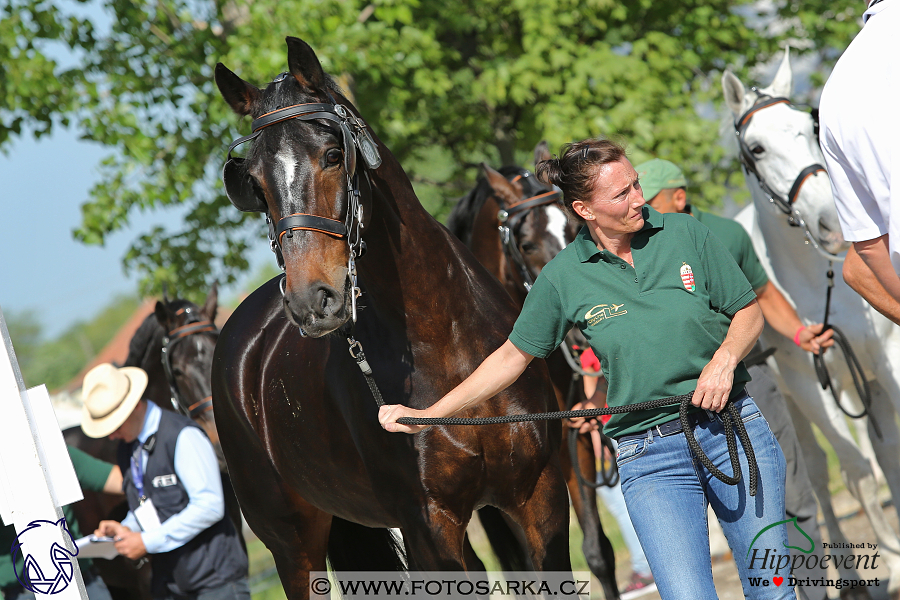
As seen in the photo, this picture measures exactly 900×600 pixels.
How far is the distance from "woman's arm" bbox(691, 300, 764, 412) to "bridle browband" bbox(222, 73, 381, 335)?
1.04 meters

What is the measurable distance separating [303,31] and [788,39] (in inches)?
194

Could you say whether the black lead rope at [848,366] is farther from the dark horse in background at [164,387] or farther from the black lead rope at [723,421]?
the dark horse in background at [164,387]

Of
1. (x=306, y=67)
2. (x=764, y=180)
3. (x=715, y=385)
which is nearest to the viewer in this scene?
(x=715, y=385)

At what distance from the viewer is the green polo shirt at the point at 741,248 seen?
360 centimetres

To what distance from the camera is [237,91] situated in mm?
2848

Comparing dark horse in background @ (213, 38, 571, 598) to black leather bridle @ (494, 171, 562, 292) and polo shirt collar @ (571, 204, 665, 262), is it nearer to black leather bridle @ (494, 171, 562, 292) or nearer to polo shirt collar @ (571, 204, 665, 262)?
polo shirt collar @ (571, 204, 665, 262)

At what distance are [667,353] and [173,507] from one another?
316 cm

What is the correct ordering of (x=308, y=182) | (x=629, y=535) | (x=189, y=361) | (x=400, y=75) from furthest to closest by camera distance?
(x=400, y=75) → (x=629, y=535) → (x=189, y=361) → (x=308, y=182)

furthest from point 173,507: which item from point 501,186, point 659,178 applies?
point 659,178

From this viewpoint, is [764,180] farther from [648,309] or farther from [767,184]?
[648,309]

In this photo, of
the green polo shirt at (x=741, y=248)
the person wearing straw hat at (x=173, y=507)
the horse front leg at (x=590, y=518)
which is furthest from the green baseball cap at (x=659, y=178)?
the person wearing straw hat at (x=173, y=507)

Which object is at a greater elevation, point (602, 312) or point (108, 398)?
point (108, 398)

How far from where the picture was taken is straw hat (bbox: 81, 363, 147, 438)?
15.2 feet

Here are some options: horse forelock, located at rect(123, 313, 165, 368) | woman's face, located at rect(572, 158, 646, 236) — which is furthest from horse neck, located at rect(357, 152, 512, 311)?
horse forelock, located at rect(123, 313, 165, 368)
